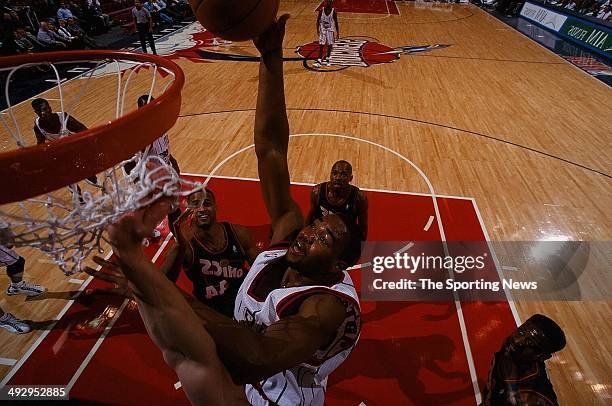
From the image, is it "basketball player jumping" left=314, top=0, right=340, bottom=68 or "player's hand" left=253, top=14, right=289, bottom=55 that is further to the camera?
"basketball player jumping" left=314, top=0, right=340, bottom=68

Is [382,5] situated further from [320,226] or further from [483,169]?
[320,226]

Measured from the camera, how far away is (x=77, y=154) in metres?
1.21

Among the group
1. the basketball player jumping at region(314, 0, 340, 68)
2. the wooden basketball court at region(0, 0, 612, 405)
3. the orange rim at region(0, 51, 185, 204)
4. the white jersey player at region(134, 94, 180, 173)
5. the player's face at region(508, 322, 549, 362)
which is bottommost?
the wooden basketball court at region(0, 0, 612, 405)

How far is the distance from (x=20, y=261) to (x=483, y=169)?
6.20m

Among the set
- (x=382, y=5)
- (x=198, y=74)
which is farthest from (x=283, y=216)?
(x=382, y=5)

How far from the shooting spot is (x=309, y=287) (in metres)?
1.59

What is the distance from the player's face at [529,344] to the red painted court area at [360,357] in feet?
3.20

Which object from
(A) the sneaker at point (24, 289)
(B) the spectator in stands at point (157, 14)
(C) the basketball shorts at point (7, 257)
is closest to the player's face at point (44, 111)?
(C) the basketball shorts at point (7, 257)

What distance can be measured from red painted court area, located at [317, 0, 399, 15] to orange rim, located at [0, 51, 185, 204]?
20140mm

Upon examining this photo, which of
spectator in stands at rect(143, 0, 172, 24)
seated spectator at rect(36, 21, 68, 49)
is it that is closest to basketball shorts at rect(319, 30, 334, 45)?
seated spectator at rect(36, 21, 68, 49)

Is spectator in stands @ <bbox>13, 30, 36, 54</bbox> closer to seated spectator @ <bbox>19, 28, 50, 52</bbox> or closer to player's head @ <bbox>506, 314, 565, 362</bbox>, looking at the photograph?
seated spectator @ <bbox>19, 28, 50, 52</bbox>

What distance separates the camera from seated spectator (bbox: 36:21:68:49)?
33.9 ft

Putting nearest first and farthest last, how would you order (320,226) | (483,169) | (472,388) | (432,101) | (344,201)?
(320,226) < (472,388) < (344,201) < (483,169) < (432,101)

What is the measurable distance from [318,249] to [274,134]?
0.64 metres
